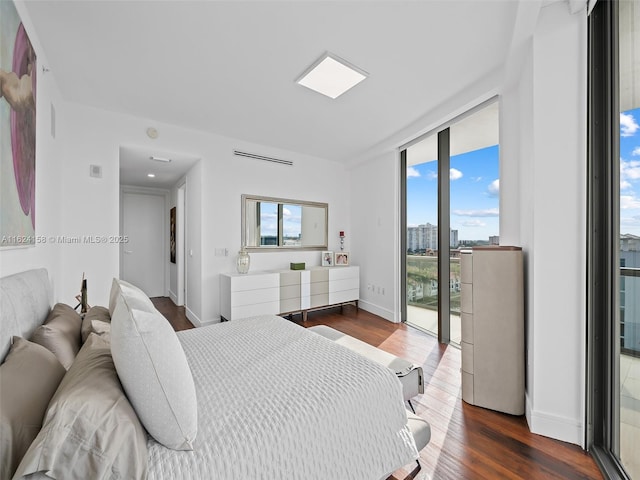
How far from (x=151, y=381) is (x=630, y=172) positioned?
225cm

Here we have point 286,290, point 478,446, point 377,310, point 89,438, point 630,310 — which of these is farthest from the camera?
point 377,310

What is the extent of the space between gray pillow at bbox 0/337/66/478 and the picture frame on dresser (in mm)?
4044

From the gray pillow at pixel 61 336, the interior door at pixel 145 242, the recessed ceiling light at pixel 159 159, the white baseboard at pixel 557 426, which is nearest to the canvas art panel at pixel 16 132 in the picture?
the gray pillow at pixel 61 336

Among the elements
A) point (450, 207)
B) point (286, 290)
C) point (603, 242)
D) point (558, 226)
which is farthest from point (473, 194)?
point (286, 290)

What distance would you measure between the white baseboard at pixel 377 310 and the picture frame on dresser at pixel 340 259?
0.72 metres

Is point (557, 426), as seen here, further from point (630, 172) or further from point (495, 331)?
point (630, 172)

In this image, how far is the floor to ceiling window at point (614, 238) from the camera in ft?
4.47

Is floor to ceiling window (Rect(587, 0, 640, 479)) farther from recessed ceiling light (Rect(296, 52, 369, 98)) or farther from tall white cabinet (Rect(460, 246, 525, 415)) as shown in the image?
recessed ceiling light (Rect(296, 52, 369, 98))

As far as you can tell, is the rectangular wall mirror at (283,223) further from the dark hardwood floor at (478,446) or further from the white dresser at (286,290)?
the dark hardwood floor at (478,446)

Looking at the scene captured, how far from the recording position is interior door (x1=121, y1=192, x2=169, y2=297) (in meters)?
5.49

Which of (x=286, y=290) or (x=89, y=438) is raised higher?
(x=89, y=438)

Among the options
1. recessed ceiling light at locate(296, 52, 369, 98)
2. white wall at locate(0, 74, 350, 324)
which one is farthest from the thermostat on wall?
recessed ceiling light at locate(296, 52, 369, 98)

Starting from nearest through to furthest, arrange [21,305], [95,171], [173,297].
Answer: [21,305] → [95,171] → [173,297]

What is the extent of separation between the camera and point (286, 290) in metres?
4.09
